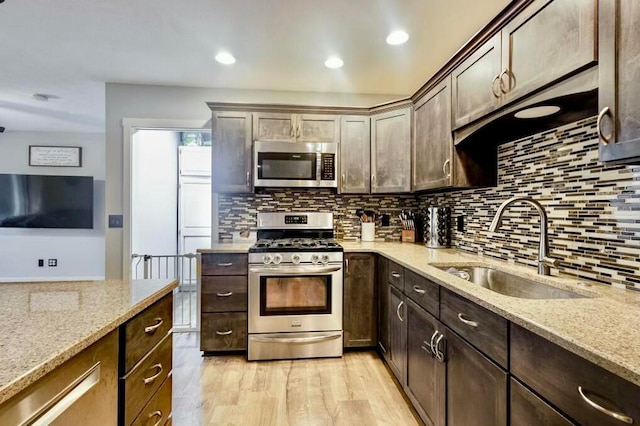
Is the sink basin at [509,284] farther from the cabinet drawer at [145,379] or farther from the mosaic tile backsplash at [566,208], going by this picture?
the cabinet drawer at [145,379]

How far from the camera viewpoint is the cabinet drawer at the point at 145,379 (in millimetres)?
1034

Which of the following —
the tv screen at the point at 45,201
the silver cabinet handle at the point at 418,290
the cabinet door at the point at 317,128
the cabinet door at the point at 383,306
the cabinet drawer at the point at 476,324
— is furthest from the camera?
the tv screen at the point at 45,201

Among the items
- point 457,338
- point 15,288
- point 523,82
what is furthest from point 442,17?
point 15,288

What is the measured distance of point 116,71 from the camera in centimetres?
283

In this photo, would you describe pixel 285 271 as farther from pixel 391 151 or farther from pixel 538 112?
pixel 538 112

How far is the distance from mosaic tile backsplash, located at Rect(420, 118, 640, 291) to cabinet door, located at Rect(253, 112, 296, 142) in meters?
1.74

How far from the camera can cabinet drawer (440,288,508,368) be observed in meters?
1.07

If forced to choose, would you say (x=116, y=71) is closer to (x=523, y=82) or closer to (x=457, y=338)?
(x=523, y=82)

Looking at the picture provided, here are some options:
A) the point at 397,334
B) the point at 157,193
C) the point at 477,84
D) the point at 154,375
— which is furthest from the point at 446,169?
the point at 157,193

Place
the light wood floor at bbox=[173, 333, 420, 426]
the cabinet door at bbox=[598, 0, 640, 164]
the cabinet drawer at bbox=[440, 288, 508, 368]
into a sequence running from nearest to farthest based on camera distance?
the cabinet door at bbox=[598, 0, 640, 164]
the cabinet drawer at bbox=[440, 288, 508, 368]
the light wood floor at bbox=[173, 333, 420, 426]

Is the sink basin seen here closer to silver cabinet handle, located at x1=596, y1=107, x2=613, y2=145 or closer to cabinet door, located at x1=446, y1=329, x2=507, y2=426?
cabinet door, located at x1=446, y1=329, x2=507, y2=426

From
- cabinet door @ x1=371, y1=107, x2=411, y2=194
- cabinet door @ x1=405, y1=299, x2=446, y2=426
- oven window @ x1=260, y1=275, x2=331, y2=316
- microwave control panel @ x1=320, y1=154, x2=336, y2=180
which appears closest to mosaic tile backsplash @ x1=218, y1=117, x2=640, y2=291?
cabinet door @ x1=371, y1=107, x2=411, y2=194

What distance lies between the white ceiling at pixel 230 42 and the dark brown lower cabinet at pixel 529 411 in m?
2.00

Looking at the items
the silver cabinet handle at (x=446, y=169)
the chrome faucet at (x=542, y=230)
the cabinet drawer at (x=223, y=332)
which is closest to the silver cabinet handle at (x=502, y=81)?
the chrome faucet at (x=542, y=230)
